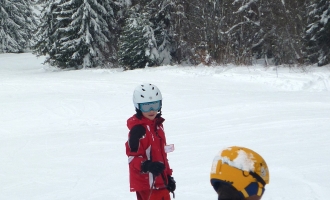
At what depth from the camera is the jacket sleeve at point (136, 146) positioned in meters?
3.97

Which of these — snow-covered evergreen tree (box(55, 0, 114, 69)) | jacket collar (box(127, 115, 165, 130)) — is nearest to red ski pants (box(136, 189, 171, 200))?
jacket collar (box(127, 115, 165, 130))

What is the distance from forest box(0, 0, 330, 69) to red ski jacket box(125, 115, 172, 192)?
16.0m

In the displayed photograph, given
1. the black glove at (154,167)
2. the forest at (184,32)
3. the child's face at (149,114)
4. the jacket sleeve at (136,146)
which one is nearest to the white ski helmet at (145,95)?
the child's face at (149,114)

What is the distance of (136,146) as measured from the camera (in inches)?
156

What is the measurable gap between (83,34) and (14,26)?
61.8 ft

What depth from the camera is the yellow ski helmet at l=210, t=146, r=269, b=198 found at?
5.94 ft

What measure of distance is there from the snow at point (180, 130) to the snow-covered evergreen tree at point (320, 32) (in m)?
3.25

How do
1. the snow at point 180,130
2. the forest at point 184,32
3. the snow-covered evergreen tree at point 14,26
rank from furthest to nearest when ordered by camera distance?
the snow-covered evergreen tree at point 14,26 → the forest at point 184,32 → the snow at point 180,130

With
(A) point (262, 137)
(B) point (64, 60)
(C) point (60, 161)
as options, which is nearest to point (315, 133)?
(A) point (262, 137)

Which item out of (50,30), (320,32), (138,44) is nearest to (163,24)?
(138,44)

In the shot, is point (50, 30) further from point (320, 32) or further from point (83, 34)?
point (320, 32)

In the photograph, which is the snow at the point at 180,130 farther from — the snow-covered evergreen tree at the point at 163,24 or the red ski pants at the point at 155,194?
the snow-covered evergreen tree at the point at 163,24

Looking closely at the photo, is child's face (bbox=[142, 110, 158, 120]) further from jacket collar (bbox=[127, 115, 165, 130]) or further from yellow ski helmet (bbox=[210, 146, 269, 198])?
yellow ski helmet (bbox=[210, 146, 269, 198])

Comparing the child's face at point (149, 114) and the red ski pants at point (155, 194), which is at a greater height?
the child's face at point (149, 114)
